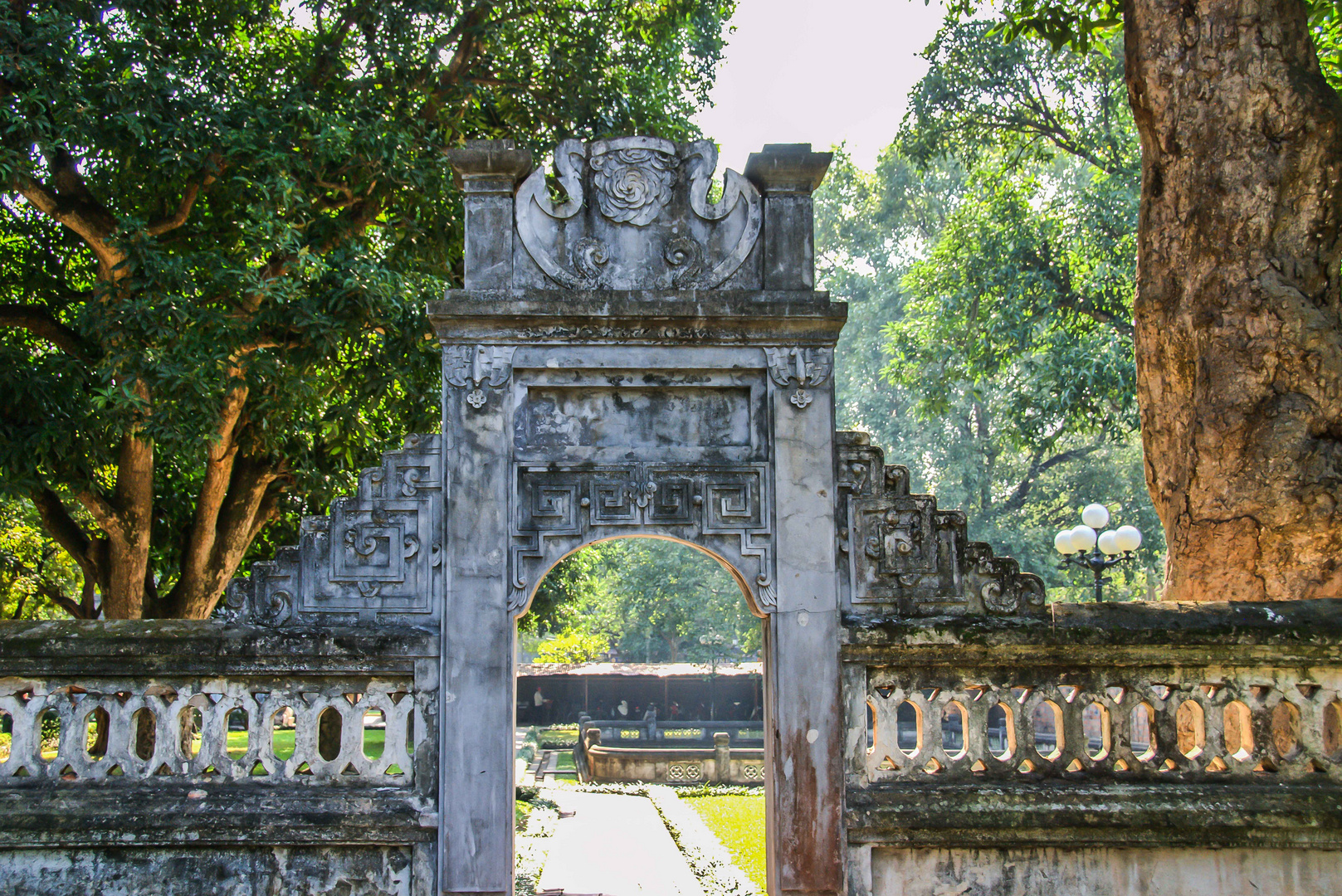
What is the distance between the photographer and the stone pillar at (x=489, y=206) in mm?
5059

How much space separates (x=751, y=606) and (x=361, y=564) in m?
2.07

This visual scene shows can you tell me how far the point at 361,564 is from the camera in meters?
4.91

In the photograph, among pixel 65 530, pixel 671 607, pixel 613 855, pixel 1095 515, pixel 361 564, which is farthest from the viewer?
pixel 671 607

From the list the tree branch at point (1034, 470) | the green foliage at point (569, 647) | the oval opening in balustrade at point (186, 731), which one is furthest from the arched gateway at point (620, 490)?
the green foliage at point (569, 647)

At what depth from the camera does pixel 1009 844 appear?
15.3ft

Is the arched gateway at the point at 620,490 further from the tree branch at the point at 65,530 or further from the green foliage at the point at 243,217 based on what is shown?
the tree branch at the point at 65,530

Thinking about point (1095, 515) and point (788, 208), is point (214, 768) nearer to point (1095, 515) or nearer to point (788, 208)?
point (788, 208)

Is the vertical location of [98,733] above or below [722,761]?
above

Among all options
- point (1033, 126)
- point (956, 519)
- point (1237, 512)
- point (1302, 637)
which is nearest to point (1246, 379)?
point (1237, 512)

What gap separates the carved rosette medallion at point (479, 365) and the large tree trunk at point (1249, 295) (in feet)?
14.3

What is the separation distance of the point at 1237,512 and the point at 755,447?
3172 millimetres

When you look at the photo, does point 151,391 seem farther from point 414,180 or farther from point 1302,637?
point 1302,637

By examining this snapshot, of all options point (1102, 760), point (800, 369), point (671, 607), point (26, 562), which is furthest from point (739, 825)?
point (671, 607)

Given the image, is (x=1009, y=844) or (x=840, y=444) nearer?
(x=1009, y=844)
